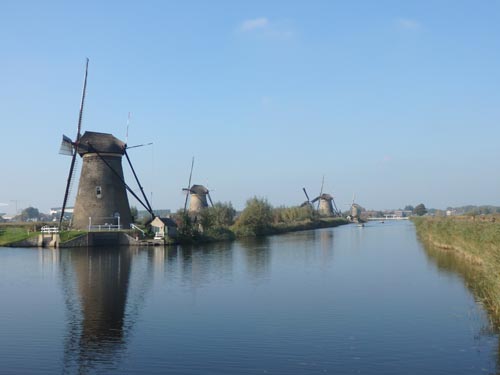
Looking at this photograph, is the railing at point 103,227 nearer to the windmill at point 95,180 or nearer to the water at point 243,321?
the windmill at point 95,180

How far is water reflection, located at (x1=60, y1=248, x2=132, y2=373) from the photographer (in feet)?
30.8

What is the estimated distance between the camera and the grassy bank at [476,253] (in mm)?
11109

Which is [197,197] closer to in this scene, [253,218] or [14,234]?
[253,218]

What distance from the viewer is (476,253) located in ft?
64.1

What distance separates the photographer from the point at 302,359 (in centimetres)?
900

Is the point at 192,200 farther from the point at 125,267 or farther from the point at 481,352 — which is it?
the point at 481,352

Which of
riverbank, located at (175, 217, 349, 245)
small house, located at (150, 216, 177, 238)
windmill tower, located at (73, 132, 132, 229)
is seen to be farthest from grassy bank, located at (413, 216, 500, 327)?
windmill tower, located at (73, 132, 132, 229)

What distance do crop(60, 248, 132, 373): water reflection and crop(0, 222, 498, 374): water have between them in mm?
34

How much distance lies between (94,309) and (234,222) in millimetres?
39293

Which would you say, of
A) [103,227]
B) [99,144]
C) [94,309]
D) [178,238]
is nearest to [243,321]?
[94,309]

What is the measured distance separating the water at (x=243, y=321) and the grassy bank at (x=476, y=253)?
1.43ft

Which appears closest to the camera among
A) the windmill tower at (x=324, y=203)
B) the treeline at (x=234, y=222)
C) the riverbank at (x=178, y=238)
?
the riverbank at (x=178, y=238)

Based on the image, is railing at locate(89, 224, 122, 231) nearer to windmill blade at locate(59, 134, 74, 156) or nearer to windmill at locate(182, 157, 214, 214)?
windmill blade at locate(59, 134, 74, 156)

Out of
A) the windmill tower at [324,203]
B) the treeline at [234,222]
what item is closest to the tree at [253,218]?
the treeline at [234,222]
